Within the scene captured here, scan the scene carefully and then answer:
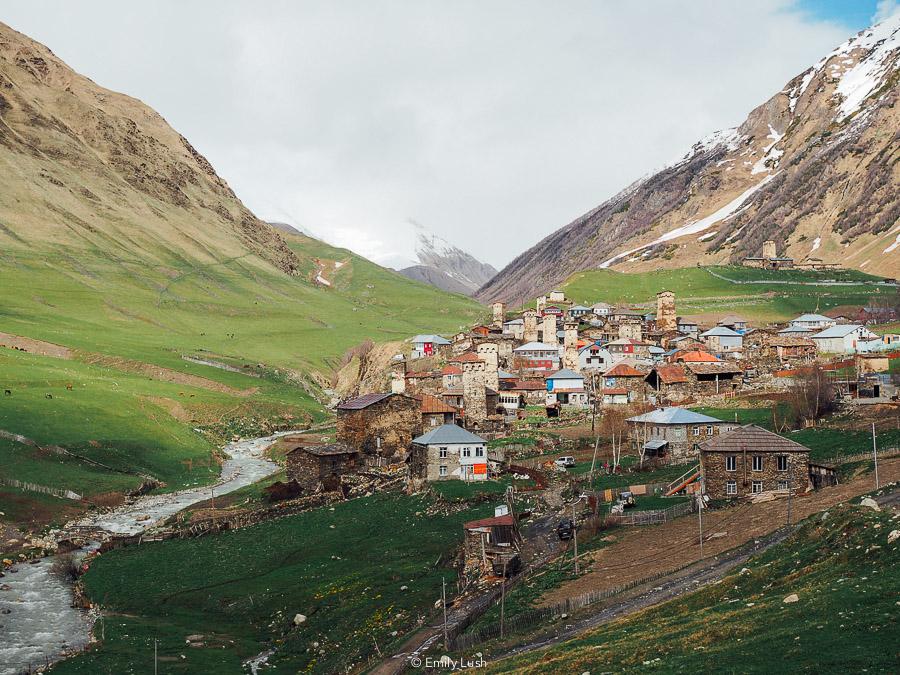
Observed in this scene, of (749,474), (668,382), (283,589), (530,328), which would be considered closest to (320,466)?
Result: (283,589)

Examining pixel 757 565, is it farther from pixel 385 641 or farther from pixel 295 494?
pixel 295 494

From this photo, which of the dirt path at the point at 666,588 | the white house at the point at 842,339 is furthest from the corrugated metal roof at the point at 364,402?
the white house at the point at 842,339

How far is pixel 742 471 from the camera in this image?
168 feet

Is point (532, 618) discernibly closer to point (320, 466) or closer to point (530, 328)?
point (320, 466)

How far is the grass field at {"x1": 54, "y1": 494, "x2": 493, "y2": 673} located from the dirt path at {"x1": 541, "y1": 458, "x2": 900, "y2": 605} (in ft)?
26.3

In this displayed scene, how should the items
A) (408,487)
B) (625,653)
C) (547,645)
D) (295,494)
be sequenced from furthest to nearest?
(295,494), (408,487), (547,645), (625,653)

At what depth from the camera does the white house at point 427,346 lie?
14430 centimetres

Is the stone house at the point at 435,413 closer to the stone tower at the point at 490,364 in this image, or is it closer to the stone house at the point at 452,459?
the stone tower at the point at 490,364

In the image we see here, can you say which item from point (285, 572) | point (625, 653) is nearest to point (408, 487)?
point (285, 572)

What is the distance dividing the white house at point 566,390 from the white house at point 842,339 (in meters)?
35.6

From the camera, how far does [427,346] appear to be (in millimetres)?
146000

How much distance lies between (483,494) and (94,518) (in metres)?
35.8

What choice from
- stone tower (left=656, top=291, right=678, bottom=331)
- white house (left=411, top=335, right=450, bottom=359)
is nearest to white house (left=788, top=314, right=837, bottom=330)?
stone tower (left=656, top=291, right=678, bottom=331)

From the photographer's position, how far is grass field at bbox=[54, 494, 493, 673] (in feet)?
140
